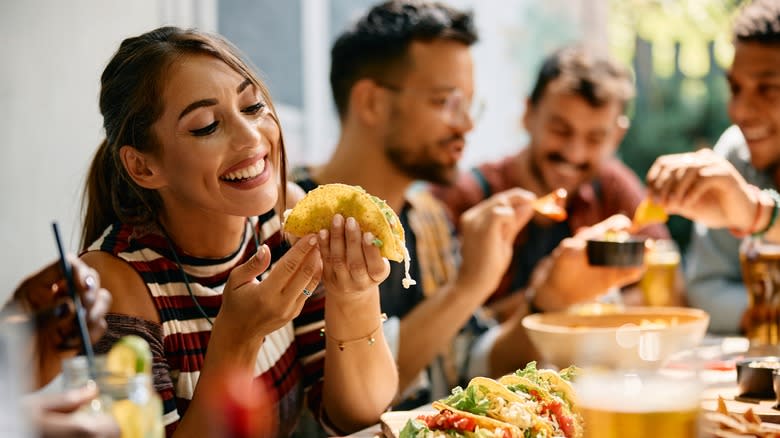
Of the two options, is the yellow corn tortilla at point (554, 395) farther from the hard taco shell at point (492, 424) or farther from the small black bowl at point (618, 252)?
the small black bowl at point (618, 252)

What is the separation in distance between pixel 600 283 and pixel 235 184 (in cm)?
146

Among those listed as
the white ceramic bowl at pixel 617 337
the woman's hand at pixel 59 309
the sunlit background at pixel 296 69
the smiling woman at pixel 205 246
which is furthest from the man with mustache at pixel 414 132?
the woman's hand at pixel 59 309

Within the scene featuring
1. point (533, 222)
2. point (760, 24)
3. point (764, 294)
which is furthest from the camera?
point (533, 222)

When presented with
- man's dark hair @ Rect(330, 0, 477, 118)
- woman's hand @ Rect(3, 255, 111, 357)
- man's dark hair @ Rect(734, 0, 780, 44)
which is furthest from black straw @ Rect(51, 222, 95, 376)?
man's dark hair @ Rect(734, 0, 780, 44)

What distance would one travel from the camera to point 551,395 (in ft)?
4.93

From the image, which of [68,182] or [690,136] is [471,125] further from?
[690,136]

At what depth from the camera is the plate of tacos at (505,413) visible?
1363 mm

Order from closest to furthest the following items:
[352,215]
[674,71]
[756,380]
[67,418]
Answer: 1. [67,418]
2. [352,215]
3. [756,380]
4. [674,71]

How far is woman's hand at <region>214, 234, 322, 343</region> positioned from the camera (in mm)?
1579

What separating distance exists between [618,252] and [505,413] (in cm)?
120

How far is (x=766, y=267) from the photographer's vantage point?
7.88ft

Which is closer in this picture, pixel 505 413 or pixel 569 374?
pixel 505 413

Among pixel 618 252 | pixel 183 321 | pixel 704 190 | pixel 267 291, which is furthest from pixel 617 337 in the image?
pixel 704 190

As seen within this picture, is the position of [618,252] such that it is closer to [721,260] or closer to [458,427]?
[721,260]
